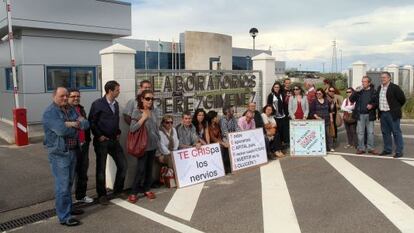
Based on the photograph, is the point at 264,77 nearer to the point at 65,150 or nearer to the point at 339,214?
the point at 339,214

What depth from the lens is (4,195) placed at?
23.2ft

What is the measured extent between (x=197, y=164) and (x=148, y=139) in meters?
1.39

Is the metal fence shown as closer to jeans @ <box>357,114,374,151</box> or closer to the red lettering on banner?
the red lettering on banner

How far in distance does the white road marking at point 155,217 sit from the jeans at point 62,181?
3.31 feet

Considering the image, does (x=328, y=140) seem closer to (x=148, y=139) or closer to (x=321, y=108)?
(x=321, y=108)

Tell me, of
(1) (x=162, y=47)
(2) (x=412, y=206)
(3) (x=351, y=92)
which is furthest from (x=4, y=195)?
(1) (x=162, y=47)

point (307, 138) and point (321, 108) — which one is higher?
point (321, 108)

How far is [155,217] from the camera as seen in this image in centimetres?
594

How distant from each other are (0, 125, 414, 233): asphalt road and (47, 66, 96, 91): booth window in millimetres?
5953

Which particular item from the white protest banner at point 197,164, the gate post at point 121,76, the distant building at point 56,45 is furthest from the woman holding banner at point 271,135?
the distant building at point 56,45

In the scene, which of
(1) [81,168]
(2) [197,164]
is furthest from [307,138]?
(1) [81,168]

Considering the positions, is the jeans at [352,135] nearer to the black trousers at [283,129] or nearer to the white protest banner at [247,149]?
the black trousers at [283,129]

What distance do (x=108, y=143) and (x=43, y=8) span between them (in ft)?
29.5

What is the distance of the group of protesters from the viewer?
5594mm
